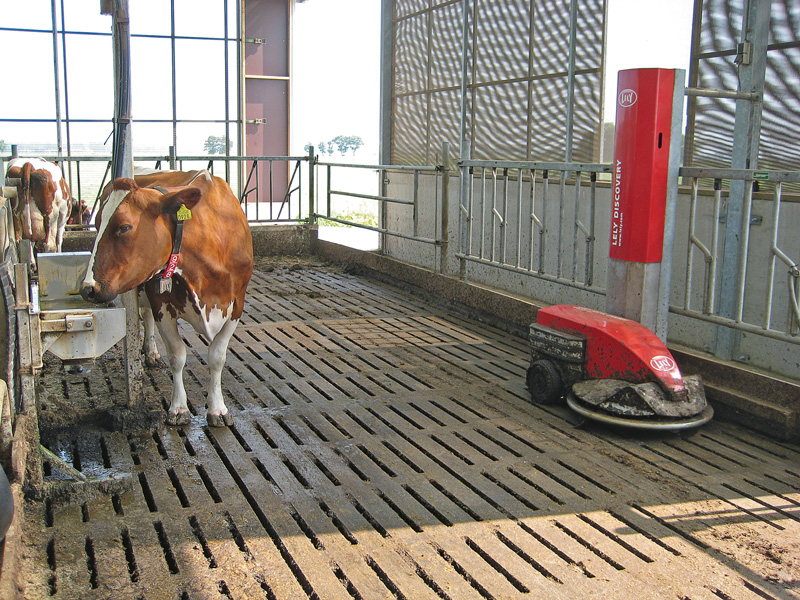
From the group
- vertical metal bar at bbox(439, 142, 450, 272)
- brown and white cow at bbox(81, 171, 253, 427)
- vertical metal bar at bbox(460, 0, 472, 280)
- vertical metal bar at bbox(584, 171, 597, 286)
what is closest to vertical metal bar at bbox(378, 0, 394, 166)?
vertical metal bar at bbox(460, 0, 472, 280)

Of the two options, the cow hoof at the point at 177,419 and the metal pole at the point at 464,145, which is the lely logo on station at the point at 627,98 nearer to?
the metal pole at the point at 464,145

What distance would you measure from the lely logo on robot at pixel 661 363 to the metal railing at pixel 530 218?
4.88 ft

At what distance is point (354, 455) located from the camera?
4316 millimetres

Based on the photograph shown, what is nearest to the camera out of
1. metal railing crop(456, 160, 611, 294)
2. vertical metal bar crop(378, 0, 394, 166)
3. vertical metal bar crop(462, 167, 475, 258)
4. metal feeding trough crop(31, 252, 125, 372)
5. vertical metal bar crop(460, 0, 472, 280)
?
metal feeding trough crop(31, 252, 125, 372)

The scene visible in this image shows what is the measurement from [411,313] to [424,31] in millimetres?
3886

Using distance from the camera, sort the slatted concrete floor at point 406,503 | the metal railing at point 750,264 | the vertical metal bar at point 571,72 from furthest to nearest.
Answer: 1. the vertical metal bar at point 571,72
2. the metal railing at point 750,264
3. the slatted concrete floor at point 406,503

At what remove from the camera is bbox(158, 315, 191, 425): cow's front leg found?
471cm

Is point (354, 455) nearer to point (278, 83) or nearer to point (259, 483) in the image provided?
point (259, 483)

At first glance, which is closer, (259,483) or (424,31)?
(259,483)

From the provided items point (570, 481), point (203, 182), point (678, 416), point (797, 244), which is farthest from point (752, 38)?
point (203, 182)

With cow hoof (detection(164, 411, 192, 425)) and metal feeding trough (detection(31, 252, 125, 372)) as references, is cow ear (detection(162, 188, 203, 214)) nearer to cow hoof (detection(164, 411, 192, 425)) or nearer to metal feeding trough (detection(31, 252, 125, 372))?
metal feeding trough (detection(31, 252, 125, 372))

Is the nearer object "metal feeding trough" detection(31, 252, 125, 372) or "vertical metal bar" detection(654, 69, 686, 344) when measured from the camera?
"metal feeding trough" detection(31, 252, 125, 372)

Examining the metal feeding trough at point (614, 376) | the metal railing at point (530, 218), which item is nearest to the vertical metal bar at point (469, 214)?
the metal railing at point (530, 218)

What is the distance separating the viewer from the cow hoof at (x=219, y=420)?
4.71m
